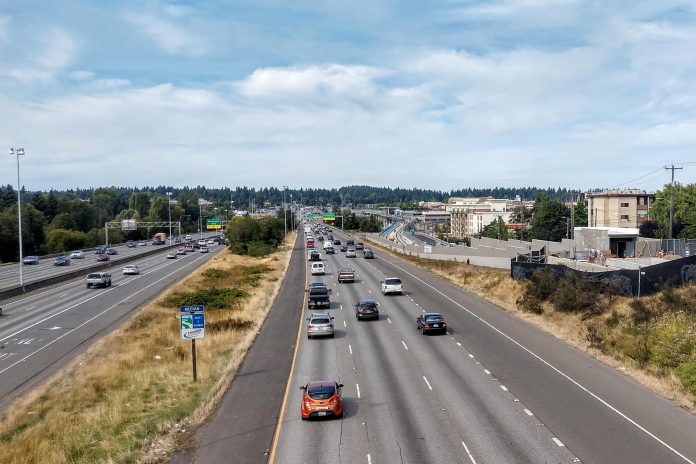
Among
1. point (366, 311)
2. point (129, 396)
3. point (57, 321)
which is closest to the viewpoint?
point (129, 396)

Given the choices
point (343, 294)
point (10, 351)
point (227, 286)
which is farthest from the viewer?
point (227, 286)

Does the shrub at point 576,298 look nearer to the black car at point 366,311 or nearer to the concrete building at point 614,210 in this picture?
the black car at point 366,311

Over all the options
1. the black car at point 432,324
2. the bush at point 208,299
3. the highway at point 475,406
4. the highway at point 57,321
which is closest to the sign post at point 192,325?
the highway at point 475,406

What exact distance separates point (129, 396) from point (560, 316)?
30.1 metres

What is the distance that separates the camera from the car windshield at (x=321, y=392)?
21641 millimetres

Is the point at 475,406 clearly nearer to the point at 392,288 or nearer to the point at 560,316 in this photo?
the point at 560,316

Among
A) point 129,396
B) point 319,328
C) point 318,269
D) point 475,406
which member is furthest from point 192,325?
point 318,269

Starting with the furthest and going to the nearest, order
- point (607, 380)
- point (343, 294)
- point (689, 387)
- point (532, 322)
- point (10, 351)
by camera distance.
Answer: point (343, 294), point (532, 322), point (10, 351), point (607, 380), point (689, 387)

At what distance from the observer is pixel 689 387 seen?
24.7 metres

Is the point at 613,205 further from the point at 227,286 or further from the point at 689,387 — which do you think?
the point at 689,387

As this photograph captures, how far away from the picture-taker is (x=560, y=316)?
44.7m

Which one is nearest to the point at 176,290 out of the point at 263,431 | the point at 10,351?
the point at 10,351

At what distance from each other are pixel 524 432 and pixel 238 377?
13165 millimetres

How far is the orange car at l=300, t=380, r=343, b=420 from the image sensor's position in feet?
70.4
